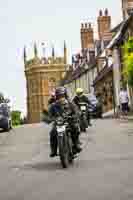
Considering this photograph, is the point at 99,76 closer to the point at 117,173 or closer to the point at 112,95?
the point at 112,95

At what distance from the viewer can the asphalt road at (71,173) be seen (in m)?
11.9

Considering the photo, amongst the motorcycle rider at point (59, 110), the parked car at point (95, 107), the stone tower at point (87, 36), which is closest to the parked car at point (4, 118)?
the parked car at point (95, 107)

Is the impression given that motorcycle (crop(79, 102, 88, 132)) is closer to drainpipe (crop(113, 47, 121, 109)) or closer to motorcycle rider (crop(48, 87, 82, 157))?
motorcycle rider (crop(48, 87, 82, 157))

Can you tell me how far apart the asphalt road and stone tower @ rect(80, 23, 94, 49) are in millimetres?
74805

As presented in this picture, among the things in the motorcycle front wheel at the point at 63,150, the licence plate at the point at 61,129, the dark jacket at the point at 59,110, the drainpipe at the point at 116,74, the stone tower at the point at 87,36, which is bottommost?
the motorcycle front wheel at the point at 63,150

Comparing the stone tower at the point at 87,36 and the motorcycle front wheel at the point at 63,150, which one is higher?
the stone tower at the point at 87,36

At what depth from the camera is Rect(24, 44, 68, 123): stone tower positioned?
171 meters

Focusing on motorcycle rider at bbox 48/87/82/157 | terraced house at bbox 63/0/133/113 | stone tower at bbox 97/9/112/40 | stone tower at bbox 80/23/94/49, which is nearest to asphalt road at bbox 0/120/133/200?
motorcycle rider at bbox 48/87/82/157

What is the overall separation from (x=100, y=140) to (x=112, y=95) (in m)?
51.5

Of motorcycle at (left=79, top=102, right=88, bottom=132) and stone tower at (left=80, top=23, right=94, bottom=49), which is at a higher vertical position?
stone tower at (left=80, top=23, right=94, bottom=49)

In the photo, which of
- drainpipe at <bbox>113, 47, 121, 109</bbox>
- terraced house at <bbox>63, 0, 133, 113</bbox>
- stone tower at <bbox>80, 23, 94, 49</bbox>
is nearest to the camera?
terraced house at <bbox>63, 0, 133, 113</bbox>

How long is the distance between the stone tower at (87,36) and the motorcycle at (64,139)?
8274cm

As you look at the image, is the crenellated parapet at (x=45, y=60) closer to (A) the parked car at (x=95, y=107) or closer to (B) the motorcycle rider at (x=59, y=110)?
(A) the parked car at (x=95, y=107)

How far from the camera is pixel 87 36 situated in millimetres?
100688
